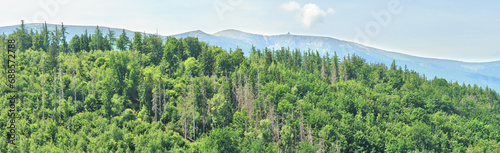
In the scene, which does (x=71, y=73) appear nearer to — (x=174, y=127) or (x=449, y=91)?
(x=174, y=127)

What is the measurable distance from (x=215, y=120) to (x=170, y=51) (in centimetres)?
3075

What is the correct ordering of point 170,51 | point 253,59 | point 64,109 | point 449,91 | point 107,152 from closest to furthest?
1. point 107,152
2. point 64,109
3. point 170,51
4. point 253,59
5. point 449,91

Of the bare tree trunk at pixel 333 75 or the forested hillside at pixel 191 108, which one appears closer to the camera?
the forested hillside at pixel 191 108

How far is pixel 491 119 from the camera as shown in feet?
397

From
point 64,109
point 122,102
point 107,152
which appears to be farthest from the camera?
point 122,102

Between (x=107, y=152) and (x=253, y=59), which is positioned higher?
(x=253, y=59)

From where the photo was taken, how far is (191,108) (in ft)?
247

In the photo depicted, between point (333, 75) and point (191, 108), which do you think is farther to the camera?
point (333, 75)

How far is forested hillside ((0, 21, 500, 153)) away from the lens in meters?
63.9

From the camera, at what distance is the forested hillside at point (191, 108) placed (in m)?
63.9

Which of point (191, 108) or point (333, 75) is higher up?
point (333, 75)

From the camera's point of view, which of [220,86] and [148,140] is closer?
[148,140]

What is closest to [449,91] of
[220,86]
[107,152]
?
[220,86]

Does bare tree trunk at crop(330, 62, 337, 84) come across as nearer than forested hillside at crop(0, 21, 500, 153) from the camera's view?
No
